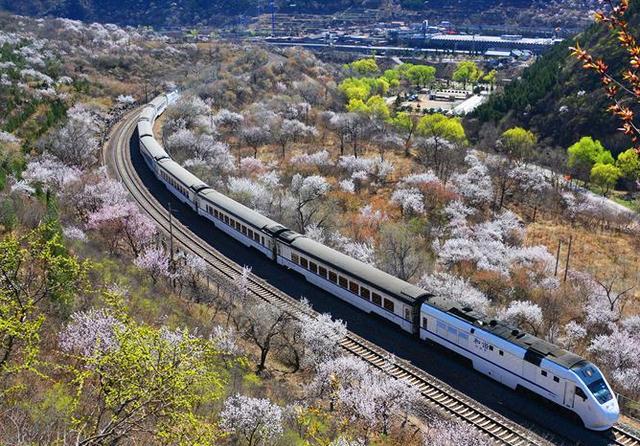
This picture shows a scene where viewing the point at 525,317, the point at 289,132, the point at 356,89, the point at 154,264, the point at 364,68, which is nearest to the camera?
the point at 525,317

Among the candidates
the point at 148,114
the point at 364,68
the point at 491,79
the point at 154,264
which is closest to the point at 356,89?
the point at 364,68

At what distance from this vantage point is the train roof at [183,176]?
155 ft

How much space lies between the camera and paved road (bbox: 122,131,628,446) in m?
23.2

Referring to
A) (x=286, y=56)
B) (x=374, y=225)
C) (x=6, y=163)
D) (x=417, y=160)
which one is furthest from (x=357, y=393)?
(x=286, y=56)

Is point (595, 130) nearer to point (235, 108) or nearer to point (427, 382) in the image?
point (235, 108)

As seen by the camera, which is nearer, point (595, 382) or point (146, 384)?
point (146, 384)

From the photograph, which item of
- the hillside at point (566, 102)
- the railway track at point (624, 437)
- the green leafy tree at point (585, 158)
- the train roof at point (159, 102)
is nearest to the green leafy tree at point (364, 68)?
the hillside at point (566, 102)

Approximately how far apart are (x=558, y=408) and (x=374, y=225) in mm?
24745

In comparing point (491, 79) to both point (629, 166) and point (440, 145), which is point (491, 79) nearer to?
point (629, 166)

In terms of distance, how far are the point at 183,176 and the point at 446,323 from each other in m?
30.5

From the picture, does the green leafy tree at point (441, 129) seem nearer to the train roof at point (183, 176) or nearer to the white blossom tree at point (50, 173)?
the train roof at point (183, 176)

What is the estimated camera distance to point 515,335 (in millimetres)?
24703

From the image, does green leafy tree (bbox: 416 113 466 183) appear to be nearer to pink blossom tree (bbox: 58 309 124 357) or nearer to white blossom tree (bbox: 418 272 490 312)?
white blossom tree (bbox: 418 272 490 312)

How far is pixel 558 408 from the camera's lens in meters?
23.2
